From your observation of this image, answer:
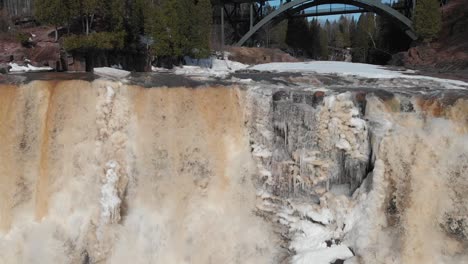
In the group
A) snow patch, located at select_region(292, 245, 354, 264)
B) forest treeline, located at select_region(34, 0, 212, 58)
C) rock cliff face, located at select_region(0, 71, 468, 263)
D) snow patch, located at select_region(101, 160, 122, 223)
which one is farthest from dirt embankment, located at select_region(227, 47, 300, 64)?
snow patch, located at select_region(292, 245, 354, 264)

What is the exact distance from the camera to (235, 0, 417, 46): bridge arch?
3272cm

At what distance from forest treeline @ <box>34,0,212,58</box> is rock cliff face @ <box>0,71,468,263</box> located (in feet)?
33.4

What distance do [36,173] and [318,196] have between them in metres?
6.22

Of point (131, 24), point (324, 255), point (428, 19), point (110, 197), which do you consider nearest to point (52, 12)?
point (131, 24)

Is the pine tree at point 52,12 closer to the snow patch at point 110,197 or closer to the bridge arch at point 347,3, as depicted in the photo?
the snow patch at point 110,197

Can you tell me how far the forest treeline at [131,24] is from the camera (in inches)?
781

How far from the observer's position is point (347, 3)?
35688 mm

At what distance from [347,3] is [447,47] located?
9.49 m

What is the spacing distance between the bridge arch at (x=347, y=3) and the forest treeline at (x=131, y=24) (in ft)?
36.1

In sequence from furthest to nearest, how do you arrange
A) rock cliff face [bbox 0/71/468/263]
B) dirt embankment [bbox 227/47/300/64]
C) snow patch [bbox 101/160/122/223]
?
dirt embankment [bbox 227/47/300/64] < snow patch [bbox 101/160/122/223] < rock cliff face [bbox 0/71/468/263]

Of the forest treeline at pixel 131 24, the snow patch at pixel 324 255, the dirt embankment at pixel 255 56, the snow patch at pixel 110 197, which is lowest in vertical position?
the snow patch at pixel 324 255

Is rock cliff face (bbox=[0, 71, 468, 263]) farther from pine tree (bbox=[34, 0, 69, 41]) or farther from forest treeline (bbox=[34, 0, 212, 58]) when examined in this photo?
pine tree (bbox=[34, 0, 69, 41])

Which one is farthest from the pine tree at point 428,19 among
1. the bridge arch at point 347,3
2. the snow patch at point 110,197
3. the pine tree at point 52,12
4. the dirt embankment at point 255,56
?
the snow patch at point 110,197

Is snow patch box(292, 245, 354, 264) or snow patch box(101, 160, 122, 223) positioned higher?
snow patch box(101, 160, 122, 223)
